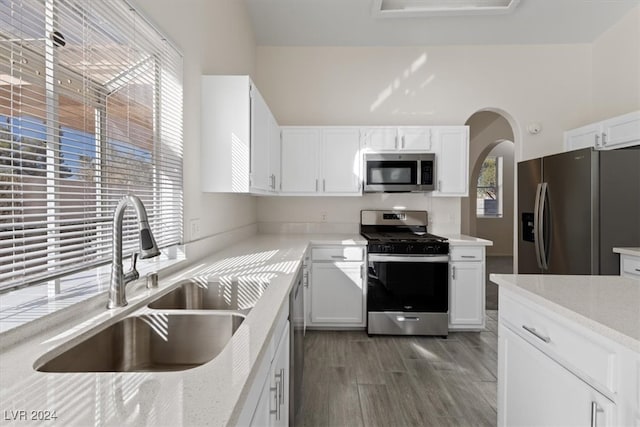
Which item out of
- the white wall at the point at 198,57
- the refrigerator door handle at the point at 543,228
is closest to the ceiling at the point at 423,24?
the white wall at the point at 198,57

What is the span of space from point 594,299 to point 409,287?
195 cm

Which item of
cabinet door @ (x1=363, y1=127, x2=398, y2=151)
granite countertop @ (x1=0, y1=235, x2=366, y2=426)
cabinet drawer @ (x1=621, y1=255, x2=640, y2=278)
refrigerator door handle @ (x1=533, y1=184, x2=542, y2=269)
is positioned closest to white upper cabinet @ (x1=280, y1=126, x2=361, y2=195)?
cabinet door @ (x1=363, y1=127, x2=398, y2=151)

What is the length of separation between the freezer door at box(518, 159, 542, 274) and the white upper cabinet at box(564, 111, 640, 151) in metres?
0.63

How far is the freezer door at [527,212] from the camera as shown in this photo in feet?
10.1

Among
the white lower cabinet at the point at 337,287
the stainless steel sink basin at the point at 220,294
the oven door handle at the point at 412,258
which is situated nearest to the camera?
the stainless steel sink basin at the point at 220,294

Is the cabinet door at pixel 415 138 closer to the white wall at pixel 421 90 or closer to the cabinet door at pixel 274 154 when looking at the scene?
the white wall at pixel 421 90

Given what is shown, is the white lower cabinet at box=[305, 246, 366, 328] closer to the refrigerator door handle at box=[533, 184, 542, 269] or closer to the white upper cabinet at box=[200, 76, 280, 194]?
the white upper cabinet at box=[200, 76, 280, 194]

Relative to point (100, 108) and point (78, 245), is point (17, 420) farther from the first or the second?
point (100, 108)

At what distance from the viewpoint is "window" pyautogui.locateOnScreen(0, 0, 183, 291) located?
888mm

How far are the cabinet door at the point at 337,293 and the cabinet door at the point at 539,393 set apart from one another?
5.67 ft

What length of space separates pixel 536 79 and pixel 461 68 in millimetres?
849

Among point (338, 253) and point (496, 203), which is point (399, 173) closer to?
point (338, 253)

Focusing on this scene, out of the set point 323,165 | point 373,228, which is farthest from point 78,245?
point 373,228

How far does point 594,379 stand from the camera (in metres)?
0.93
